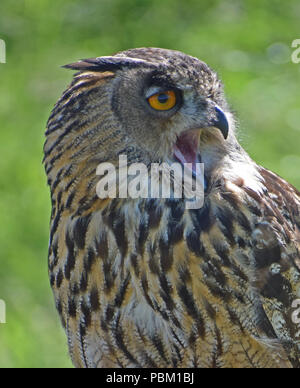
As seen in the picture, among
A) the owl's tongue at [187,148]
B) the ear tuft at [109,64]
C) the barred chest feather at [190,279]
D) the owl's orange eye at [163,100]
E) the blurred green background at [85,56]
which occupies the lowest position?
the barred chest feather at [190,279]

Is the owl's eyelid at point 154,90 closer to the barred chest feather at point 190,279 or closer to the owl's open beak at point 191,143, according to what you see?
the owl's open beak at point 191,143

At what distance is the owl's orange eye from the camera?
261 cm

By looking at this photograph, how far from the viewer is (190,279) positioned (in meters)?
2.58

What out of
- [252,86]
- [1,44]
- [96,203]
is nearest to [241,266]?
[96,203]

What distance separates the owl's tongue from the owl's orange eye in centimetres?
10

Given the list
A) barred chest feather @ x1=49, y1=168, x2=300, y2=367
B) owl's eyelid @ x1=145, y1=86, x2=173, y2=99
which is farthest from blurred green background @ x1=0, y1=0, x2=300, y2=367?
owl's eyelid @ x1=145, y1=86, x2=173, y2=99

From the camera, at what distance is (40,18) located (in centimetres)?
575

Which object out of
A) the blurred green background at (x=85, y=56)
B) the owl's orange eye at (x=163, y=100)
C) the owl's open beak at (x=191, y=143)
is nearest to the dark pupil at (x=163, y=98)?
the owl's orange eye at (x=163, y=100)

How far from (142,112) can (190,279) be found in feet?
1.61

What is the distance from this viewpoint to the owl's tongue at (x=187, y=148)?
2641 millimetres

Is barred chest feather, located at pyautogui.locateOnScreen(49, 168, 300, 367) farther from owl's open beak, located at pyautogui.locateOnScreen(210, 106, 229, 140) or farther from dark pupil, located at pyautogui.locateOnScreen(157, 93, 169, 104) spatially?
dark pupil, located at pyautogui.locateOnScreen(157, 93, 169, 104)

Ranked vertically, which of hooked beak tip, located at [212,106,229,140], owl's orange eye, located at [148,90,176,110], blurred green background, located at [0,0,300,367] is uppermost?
blurred green background, located at [0,0,300,367]

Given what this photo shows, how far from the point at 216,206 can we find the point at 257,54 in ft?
10.2

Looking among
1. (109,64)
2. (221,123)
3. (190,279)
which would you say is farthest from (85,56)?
(190,279)
